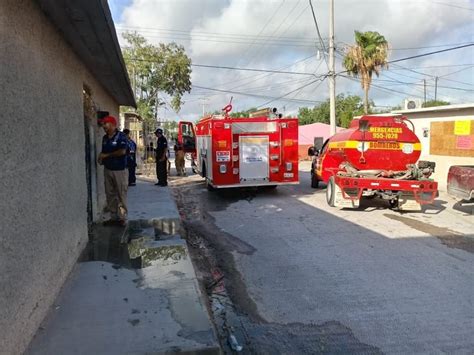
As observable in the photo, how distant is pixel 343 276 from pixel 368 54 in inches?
1124

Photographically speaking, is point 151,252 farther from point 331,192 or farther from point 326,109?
point 326,109

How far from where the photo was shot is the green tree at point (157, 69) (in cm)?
3828

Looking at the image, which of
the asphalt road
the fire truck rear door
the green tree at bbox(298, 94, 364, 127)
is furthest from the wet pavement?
the green tree at bbox(298, 94, 364, 127)

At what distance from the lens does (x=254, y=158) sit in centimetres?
1449

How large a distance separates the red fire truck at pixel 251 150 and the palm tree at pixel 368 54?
767 inches

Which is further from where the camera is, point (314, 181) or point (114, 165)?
point (314, 181)

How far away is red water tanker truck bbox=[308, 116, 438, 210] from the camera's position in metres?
11.1

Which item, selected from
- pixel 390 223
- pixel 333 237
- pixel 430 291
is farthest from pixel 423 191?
pixel 430 291

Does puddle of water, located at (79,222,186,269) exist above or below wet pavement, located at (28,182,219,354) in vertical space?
above

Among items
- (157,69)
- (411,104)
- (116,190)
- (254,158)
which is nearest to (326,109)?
(157,69)

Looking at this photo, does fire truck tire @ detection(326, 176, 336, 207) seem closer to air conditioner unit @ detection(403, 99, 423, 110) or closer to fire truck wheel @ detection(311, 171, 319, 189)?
fire truck wheel @ detection(311, 171, 319, 189)

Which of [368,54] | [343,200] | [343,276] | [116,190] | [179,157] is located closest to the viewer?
[343,276]

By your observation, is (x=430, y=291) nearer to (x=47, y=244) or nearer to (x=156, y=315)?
(x=156, y=315)

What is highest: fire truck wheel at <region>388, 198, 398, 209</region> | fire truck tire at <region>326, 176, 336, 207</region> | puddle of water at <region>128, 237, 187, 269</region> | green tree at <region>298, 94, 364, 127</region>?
green tree at <region>298, 94, 364, 127</region>
